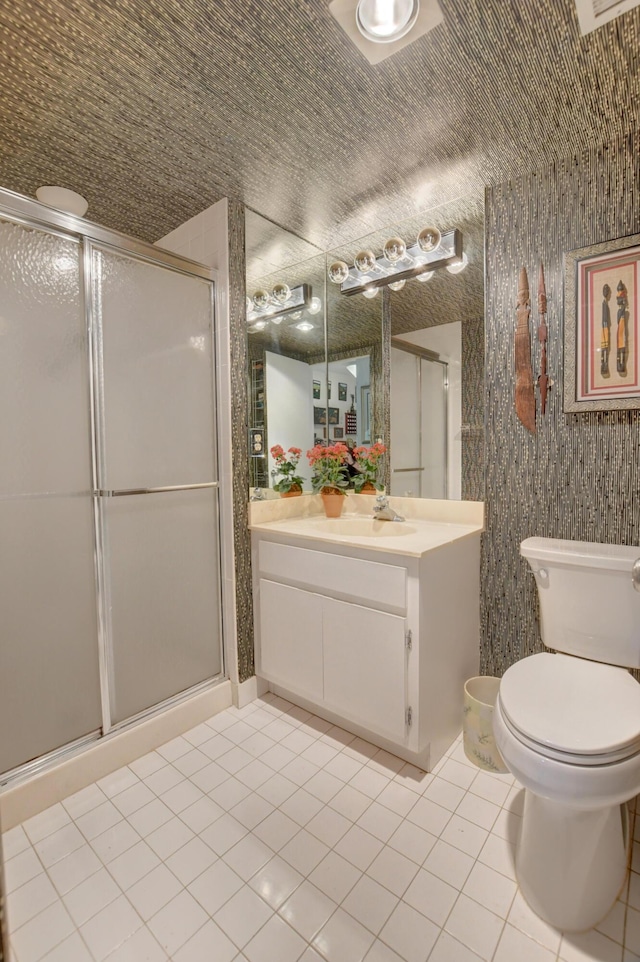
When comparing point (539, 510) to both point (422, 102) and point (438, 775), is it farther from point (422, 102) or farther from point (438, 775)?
point (422, 102)

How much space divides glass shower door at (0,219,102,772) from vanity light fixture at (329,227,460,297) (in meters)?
1.32

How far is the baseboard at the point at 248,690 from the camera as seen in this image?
2092mm

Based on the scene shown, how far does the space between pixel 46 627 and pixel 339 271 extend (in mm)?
2117

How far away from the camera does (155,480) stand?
1822mm

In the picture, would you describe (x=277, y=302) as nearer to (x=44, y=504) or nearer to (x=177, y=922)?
(x=44, y=504)

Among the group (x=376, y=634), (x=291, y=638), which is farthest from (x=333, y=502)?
(x=376, y=634)

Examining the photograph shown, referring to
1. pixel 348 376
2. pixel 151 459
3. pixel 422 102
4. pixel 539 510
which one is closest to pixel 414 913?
pixel 539 510

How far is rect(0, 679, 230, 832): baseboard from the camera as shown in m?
1.46

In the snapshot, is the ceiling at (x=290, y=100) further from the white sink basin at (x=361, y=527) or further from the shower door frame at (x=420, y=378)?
the white sink basin at (x=361, y=527)

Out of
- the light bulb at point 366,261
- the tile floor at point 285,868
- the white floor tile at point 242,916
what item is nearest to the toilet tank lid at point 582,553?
the tile floor at point 285,868

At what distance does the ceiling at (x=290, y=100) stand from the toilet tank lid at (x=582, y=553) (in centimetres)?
141

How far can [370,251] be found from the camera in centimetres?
229

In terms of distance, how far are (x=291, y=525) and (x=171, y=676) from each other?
0.82 metres

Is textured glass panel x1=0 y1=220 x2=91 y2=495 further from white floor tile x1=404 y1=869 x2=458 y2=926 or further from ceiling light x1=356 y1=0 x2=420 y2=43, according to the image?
white floor tile x1=404 y1=869 x2=458 y2=926
